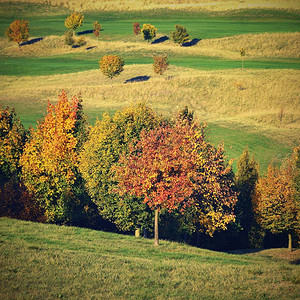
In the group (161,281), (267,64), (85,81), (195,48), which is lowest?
(161,281)

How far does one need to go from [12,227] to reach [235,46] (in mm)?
147121

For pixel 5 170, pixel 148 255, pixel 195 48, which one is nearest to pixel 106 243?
pixel 148 255

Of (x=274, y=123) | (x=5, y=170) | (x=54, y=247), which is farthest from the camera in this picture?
(x=274, y=123)

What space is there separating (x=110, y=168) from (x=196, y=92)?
80511 mm

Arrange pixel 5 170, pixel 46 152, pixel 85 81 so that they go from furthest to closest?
pixel 85 81
pixel 5 170
pixel 46 152

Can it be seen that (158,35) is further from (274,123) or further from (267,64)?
(274,123)

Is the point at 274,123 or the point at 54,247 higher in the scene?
the point at 274,123

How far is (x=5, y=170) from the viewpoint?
198 ft

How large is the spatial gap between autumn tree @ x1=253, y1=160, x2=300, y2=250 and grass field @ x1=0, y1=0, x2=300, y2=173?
1135cm

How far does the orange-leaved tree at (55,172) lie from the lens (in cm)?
5425

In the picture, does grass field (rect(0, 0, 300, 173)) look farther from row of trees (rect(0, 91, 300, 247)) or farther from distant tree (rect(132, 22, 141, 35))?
row of trees (rect(0, 91, 300, 247))

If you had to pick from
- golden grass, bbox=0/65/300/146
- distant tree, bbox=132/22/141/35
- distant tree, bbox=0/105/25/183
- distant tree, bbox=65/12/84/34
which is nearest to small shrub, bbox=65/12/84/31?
distant tree, bbox=65/12/84/34

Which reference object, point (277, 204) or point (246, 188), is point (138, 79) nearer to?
point (246, 188)

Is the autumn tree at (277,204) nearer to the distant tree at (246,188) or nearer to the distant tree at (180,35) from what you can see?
the distant tree at (246,188)
